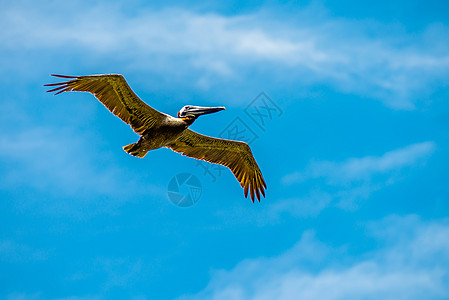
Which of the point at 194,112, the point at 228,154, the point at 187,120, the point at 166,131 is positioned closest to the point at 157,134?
the point at 166,131

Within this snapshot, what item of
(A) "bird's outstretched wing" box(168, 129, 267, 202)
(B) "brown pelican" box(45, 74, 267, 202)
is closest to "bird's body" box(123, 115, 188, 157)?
(B) "brown pelican" box(45, 74, 267, 202)

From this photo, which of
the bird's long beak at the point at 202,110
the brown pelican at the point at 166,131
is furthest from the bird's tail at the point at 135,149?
the bird's long beak at the point at 202,110

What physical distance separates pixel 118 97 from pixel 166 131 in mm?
1995

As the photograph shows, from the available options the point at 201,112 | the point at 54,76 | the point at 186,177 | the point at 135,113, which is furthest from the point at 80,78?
the point at 186,177

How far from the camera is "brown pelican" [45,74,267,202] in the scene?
1869 centimetres

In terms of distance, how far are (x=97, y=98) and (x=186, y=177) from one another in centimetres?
458

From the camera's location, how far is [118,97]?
19.2 metres

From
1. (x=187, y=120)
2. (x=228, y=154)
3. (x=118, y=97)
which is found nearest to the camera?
(x=118, y=97)

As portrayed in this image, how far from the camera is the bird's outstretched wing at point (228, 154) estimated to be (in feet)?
71.1

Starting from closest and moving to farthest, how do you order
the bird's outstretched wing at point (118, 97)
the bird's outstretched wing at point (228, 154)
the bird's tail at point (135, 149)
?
the bird's outstretched wing at point (118, 97), the bird's tail at point (135, 149), the bird's outstretched wing at point (228, 154)

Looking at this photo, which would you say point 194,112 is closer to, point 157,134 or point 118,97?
point 157,134

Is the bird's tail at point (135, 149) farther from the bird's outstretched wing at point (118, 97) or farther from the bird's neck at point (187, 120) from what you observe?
the bird's neck at point (187, 120)

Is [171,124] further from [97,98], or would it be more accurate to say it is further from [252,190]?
[252,190]

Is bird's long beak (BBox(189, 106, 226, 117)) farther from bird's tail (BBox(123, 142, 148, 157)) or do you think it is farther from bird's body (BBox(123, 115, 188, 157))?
bird's tail (BBox(123, 142, 148, 157))
